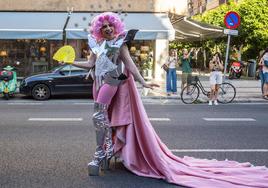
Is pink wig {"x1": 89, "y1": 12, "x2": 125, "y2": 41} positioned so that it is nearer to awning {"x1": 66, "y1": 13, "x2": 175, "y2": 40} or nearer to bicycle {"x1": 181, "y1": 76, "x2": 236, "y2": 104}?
bicycle {"x1": 181, "y1": 76, "x2": 236, "y2": 104}

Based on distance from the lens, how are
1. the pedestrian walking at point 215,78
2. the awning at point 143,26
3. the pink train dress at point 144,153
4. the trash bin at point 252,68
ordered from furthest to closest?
the trash bin at point 252,68 < the awning at point 143,26 < the pedestrian walking at point 215,78 < the pink train dress at point 144,153

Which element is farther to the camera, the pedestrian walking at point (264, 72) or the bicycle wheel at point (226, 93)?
the pedestrian walking at point (264, 72)

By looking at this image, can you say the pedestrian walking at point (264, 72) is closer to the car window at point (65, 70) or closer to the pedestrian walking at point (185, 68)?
the pedestrian walking at point (185, 68)

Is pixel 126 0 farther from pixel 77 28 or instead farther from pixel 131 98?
pixel 131 98

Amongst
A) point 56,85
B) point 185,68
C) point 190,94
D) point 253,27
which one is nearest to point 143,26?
point 185,68

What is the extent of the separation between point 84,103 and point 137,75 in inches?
396

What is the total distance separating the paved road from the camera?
5.90 meters

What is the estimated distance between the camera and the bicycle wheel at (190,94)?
16172mm

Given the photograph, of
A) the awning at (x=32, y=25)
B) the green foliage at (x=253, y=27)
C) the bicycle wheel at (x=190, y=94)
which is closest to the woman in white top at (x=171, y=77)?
the bicycle wheel at (x=190, y=94)

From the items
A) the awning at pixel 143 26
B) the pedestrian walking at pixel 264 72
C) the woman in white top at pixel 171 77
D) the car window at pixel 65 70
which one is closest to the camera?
the pedestrian walking at pixel 264 72

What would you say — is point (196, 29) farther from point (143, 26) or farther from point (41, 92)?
point (41, 92)

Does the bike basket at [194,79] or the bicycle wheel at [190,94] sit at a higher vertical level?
the bike basket at [194,79]

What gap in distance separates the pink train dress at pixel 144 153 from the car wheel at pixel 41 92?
11328 mm

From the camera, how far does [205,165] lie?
627 centimetres
